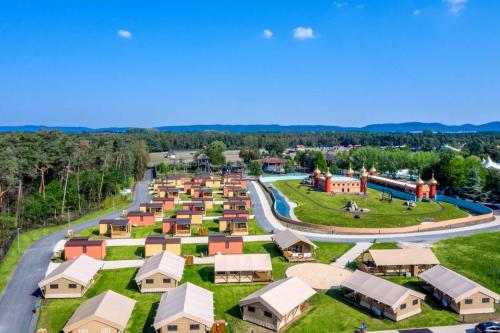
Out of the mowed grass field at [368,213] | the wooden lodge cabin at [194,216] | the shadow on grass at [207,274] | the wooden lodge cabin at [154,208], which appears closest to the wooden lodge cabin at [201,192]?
the wooden lodge cabin at [154,208]

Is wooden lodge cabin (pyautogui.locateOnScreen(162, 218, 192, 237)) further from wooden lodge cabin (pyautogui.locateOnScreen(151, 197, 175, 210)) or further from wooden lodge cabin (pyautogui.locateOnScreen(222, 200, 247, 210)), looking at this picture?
wooden lodge cabin (pyautogui.locateOnScreen(151, 197, 175, 210))

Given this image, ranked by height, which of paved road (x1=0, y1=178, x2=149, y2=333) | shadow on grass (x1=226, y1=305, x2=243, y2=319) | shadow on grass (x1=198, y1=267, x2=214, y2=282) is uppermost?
shadow on grass (x1=198, y1=267, x2=214, y2=282)

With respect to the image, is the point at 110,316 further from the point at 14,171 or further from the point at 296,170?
the point at 296,170

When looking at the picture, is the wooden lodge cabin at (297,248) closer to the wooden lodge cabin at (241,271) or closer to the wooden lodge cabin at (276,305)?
the wooden lodge cabin at (241,271)

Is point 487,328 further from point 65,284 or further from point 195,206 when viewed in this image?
point 195,206

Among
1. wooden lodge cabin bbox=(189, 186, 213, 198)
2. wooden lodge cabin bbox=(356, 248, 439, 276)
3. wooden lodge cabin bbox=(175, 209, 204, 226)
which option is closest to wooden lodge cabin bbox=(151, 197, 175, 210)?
wooden lodge cabin bbox=(189, 186, 213, 198)

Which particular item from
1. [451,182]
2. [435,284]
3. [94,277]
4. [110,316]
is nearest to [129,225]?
[94,277]

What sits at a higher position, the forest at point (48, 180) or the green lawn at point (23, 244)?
the forest at point (48, 180)
